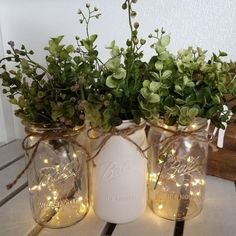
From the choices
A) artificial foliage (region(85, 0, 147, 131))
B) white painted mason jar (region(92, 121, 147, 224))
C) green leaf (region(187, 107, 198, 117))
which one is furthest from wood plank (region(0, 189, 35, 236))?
green leaf (region(187, 107, 198, 117))

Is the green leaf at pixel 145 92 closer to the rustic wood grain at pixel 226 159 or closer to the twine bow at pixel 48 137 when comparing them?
the twine bow at pixel 48 137

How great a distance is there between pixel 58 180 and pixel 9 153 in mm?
385

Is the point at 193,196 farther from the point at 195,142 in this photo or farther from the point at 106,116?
the point at 106,116

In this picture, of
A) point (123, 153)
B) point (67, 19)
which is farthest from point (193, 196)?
point (67, 19)

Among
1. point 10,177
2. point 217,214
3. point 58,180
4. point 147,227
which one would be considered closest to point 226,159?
point 217,214

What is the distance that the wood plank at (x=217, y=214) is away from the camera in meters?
0.51

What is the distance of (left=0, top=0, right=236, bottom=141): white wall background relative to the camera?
740 millimetres

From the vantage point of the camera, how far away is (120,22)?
2.61ft

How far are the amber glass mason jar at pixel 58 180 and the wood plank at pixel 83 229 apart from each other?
0.04 feet

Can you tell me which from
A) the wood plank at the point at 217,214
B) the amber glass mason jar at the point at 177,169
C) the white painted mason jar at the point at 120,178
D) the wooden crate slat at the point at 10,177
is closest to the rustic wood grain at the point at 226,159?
the wood plank at the point at 217,214

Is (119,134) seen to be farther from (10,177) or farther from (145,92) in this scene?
(10,177)

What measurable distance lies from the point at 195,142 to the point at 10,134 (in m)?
0.65

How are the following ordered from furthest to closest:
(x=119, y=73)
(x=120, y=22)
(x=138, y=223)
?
(x=120, y=22), (x=138, y=223), (x=119, y=73)

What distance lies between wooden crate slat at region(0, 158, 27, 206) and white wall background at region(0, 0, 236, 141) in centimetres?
32
